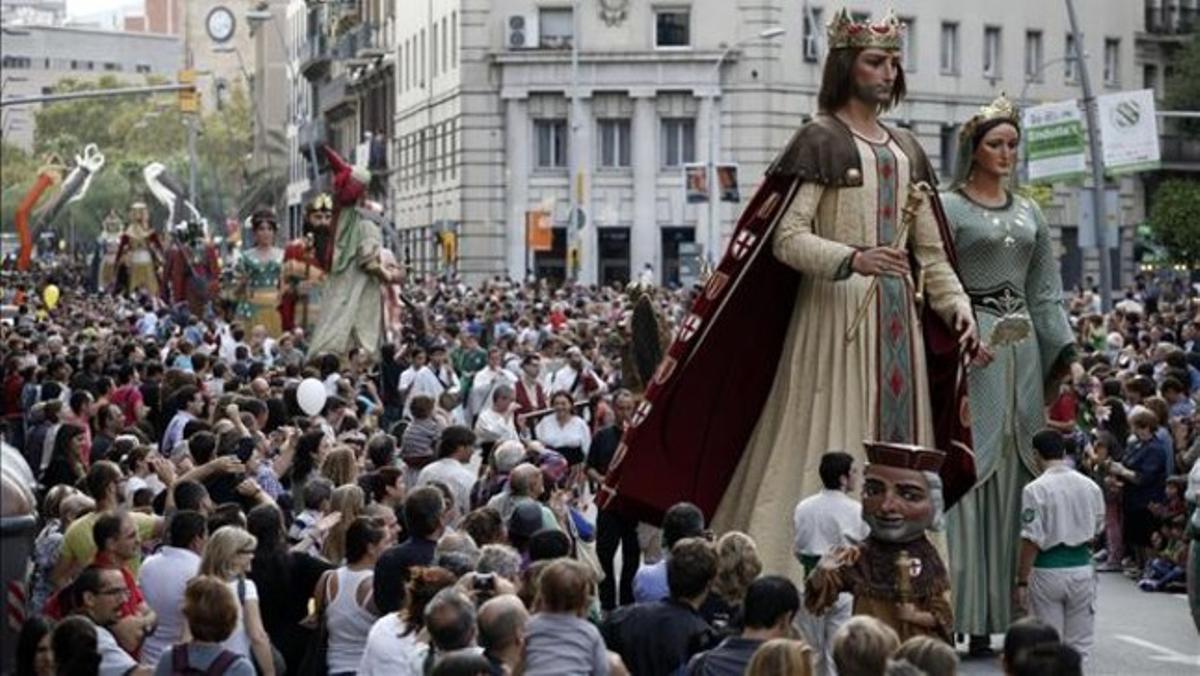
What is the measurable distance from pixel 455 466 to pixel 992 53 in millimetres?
62884

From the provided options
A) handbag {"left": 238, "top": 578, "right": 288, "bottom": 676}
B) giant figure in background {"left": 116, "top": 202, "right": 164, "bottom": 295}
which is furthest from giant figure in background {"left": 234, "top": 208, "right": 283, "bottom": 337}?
giant figure in background {"left": 116, "top": 202, "right": 164, "bottom": 295}

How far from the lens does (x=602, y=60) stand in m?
76.1

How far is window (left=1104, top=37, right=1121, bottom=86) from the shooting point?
273ft

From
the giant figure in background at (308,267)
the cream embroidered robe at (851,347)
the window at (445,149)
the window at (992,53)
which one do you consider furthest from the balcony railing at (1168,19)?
the cream embroidered robe at (851,347)

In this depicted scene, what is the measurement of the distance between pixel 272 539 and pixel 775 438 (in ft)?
8.40

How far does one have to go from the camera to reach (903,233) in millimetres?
15391

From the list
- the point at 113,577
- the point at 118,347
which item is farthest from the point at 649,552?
the point at 118,347

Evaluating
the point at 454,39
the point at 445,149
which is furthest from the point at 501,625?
the point at 445,149

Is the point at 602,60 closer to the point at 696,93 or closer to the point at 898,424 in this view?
the point at 696,93

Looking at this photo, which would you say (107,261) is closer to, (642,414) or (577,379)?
(577,379)

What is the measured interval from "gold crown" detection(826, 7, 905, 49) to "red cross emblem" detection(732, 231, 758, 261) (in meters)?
0.92

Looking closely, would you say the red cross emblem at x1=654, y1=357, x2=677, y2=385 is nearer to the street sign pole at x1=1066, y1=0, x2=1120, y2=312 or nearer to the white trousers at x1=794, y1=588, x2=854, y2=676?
the white trousers at x1=794, y1=588, x2=854, y2=676

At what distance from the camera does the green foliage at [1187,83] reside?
8075 cm

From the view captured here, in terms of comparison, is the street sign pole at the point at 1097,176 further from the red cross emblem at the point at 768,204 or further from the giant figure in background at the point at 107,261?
the red cross emblem at the point at 768,204
